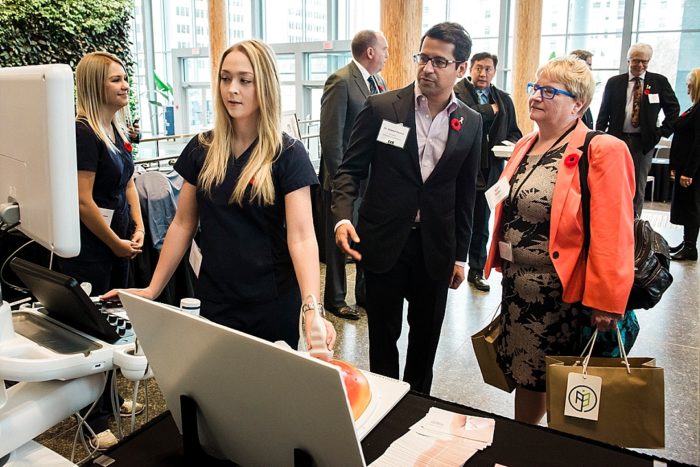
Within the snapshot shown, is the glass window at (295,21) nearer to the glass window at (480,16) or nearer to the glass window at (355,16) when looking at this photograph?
the glass window at (355,16)

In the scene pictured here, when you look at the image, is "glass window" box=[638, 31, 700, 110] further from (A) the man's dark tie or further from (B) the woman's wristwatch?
(B) the woman's wristwatch

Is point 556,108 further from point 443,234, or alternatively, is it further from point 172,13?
point 172,13

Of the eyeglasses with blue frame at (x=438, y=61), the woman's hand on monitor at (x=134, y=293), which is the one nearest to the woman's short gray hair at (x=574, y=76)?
the eyeglasses with blue frame at (x=438, y=61)

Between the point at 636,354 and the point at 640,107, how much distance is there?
3058 millimetres

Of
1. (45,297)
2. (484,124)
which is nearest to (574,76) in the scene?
(45,297)

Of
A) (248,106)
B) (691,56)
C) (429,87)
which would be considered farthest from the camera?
(691,56)

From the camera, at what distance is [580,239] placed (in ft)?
6.07

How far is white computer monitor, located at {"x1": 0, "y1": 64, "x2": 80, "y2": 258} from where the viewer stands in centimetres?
101

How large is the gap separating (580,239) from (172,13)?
13.0 m

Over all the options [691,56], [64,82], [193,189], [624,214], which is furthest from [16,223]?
[691,56]

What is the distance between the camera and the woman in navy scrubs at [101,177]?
7.54 ft

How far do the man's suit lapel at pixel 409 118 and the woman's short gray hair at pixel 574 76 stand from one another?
1.67 ft

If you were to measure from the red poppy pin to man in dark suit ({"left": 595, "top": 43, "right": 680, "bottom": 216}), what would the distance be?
4064 millimetres

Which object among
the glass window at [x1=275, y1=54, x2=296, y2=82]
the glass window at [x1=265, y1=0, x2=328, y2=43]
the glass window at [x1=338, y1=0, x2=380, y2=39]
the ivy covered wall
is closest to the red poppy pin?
the ivy covered wall
